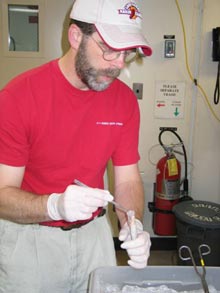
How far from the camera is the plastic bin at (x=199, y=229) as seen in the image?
214cm

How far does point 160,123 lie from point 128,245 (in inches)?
67.4

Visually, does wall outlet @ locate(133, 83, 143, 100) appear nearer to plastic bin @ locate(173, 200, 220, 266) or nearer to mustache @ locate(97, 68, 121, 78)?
plastic bin @ locate(173, 200, 220, 266)

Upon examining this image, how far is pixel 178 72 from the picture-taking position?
8.46ft

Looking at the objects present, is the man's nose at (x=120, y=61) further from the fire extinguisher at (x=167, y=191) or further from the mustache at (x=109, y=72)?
the fire extinguisher at (x=167, y=191)

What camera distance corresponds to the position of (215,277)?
3.52 ft

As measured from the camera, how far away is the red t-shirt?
1089 millimetres

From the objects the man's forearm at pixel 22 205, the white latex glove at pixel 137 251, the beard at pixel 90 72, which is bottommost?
the white latex glove at pixel 137 251

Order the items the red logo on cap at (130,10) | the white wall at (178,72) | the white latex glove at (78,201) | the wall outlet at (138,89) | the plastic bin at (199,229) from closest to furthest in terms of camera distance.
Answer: the white latex glove at (78,201) → the red logo on cap at (130,10) → the plastic bin at (199,229) → the white wall at (178,72) → the wall outlet at (138,89)

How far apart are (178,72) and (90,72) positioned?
1593mm

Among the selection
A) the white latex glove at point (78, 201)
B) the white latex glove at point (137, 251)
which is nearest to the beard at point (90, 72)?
the white latex glove at point (78, 201)

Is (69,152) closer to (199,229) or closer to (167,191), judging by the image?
(199,229)

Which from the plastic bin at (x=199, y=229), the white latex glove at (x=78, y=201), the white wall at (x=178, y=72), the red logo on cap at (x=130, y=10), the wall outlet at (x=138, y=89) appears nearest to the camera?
the white latex glove at (x=78, y=201)

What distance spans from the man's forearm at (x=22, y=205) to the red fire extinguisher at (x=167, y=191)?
1.61m

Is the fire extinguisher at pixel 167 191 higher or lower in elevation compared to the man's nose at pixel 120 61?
lower
